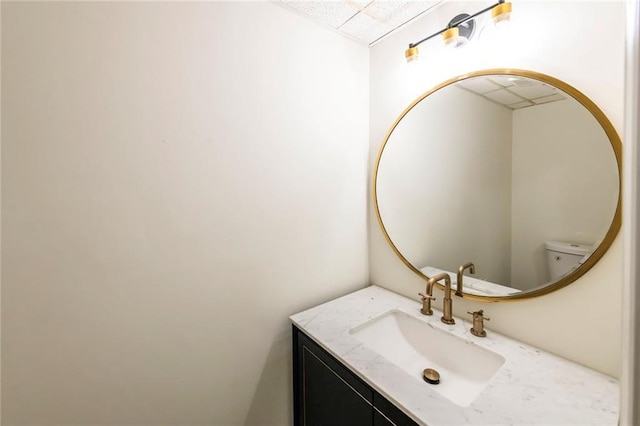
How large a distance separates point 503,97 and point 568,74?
0.19m

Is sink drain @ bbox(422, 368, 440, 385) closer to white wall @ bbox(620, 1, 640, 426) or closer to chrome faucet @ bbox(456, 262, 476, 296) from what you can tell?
chrome faucet @ bbox(456, 262, 476, 296)

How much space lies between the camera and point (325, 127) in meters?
1.29

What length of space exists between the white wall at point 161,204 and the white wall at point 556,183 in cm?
81

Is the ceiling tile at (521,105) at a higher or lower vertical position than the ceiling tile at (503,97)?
lower

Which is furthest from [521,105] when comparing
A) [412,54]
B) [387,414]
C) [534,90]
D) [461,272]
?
[387,414]

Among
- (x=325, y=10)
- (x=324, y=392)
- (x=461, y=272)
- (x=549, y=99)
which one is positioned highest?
(x=325, y=10)

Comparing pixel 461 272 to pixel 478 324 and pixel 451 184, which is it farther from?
pixel 451 184

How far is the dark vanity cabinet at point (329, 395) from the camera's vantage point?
79cm

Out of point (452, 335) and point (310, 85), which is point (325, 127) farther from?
point (452, 335)

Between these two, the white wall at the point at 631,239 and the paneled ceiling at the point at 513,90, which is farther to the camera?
the paneled ceiling at the point at 513,90

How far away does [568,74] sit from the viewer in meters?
0.82

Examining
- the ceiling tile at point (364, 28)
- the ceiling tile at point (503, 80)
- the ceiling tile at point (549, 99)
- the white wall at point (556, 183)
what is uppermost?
the ceiling tile at point (364, 28)

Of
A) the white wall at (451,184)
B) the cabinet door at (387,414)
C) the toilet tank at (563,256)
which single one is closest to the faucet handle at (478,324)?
the white wall at (451,184)

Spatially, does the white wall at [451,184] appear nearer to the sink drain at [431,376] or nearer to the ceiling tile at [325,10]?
the sink drain at [431,376]
